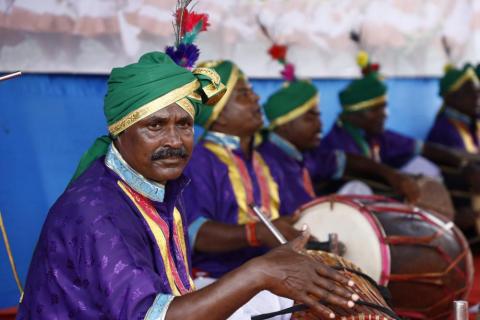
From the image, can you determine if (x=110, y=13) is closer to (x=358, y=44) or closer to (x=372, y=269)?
(x=372, y=269)

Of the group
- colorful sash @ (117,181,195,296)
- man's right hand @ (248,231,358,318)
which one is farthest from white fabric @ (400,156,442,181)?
man's right hand @ (248,231,358,318)

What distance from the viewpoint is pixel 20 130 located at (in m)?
3.89

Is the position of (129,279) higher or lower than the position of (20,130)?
lower

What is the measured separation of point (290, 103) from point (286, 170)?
0.49m

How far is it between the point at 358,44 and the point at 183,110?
4.27 meters

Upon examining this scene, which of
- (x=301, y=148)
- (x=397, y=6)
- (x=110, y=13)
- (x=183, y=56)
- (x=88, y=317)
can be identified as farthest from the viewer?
(x=397, y=6)

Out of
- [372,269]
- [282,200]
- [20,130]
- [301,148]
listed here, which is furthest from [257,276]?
[301,148]

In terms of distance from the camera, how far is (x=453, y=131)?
7137mm

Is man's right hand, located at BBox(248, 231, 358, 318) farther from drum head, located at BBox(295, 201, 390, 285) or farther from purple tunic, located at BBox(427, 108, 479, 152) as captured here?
purple tunic, located at BBox(427, 108, 479, 152)

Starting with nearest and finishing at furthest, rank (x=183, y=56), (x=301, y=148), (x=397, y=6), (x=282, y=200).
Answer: (x=183, y=56), (x=282, y=200), (x=301, y=148), (x=397, y=6)

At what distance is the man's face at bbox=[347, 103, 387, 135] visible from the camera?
6211mm

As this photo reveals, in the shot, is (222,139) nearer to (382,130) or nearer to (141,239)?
(141,239)

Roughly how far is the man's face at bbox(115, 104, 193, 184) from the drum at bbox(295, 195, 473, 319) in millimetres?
1385

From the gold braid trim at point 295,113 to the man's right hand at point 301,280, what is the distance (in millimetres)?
2973
